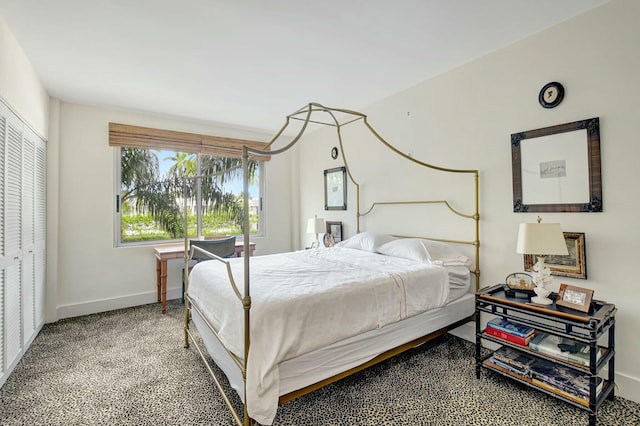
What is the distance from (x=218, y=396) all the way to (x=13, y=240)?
2.03 meters

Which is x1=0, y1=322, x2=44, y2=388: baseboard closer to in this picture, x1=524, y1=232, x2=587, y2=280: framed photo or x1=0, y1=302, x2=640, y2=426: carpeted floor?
x1=0, y1=302, x2=640, y2=426: carpeted floor

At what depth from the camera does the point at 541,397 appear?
1939 millimetres

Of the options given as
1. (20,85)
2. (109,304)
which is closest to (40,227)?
(109,304)

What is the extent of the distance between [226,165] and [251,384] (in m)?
3.78

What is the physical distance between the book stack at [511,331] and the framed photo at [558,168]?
90 centimetres

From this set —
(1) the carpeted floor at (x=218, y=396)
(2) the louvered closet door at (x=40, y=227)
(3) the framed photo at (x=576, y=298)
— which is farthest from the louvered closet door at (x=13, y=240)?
(3) the framed photo at (x=576, y=298)

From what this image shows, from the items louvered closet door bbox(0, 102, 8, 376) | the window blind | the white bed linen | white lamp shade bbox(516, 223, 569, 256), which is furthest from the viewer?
the window blind

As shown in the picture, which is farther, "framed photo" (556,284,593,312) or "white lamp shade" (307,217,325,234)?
"white lamp shade" (307,217,325,234)

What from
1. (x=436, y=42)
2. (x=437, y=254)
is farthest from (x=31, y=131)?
(x=437, y=254)

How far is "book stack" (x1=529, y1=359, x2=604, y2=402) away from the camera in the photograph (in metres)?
1.74

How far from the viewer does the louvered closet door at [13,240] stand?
2201 mm

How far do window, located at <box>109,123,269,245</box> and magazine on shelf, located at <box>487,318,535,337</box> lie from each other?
3.22 meters

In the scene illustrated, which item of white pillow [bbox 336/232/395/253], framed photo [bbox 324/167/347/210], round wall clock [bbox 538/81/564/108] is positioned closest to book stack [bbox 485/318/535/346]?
white pillow [bbox 336/232/395/253]

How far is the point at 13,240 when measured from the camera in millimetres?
2320
